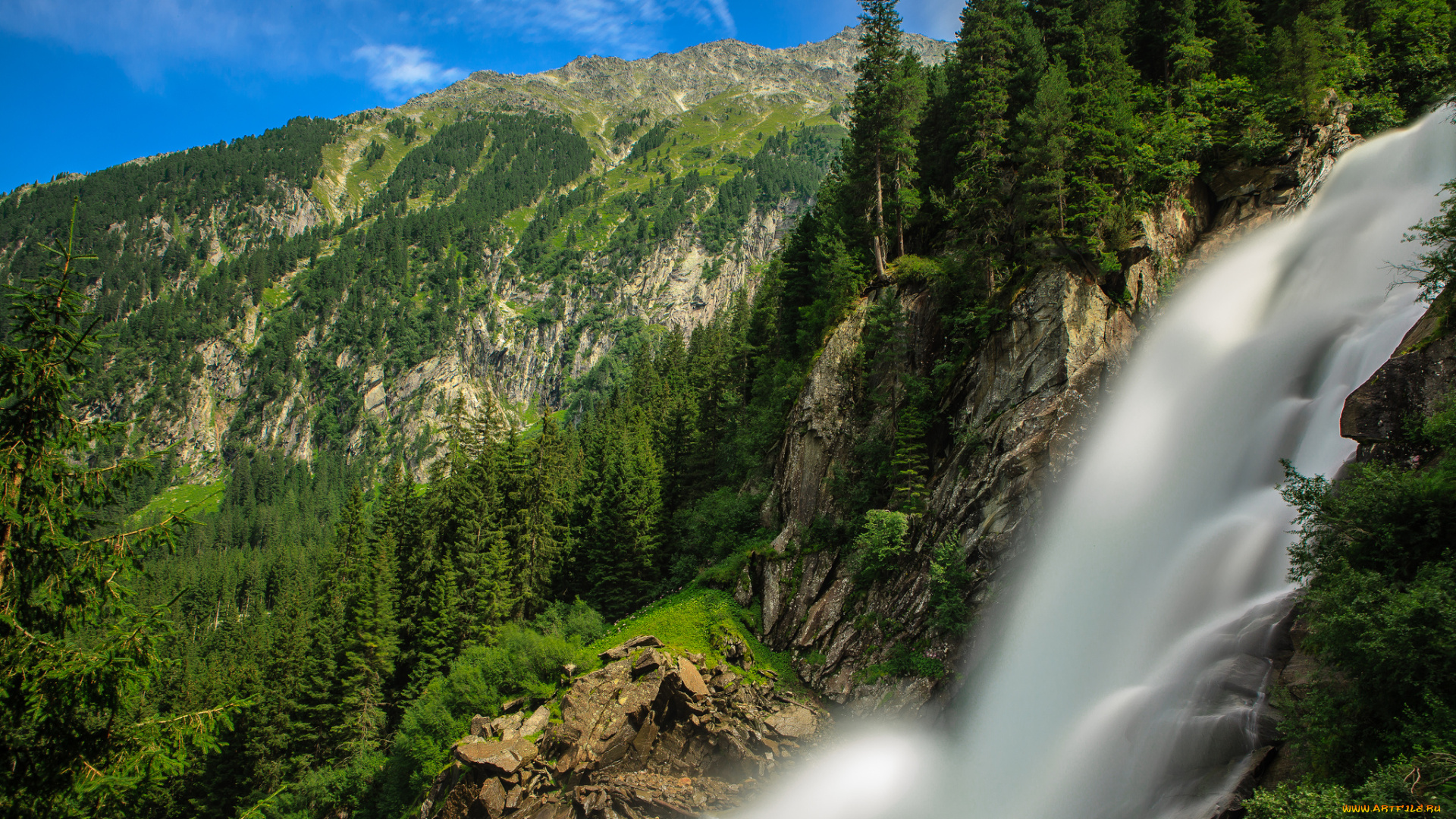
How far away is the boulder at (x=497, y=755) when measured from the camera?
92.6 ft

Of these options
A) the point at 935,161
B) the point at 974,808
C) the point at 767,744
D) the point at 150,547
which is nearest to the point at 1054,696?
the point at 974,808

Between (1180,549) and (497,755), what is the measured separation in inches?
1084

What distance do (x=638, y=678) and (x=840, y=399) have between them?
56.8 ft

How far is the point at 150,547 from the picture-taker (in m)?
10.1

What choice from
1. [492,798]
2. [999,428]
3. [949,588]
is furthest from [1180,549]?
[492,798]

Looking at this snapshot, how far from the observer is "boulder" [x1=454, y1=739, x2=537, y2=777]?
28.2 m

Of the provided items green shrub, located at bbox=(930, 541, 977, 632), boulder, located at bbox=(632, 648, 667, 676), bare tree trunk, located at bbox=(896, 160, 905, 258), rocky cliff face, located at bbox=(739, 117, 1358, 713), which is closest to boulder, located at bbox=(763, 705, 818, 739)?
rocky cliff face, located at bbox=(739, 117, 1358, 713)

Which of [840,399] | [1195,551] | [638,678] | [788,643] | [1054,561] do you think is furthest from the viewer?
[840,399]

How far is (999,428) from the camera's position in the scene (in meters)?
28.2

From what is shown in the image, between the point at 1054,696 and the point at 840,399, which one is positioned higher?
the point at 840,399

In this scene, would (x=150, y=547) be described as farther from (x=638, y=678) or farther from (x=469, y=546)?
(x=469, y=546)

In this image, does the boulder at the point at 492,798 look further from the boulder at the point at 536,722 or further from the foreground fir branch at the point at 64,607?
the foreground fir branch at the point at 64,607

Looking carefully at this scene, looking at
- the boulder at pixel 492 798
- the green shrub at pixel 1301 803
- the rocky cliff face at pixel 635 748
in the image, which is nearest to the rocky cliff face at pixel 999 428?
the rocky cliff face at pixel 635 748

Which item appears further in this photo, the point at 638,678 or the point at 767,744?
the point at 638,678
